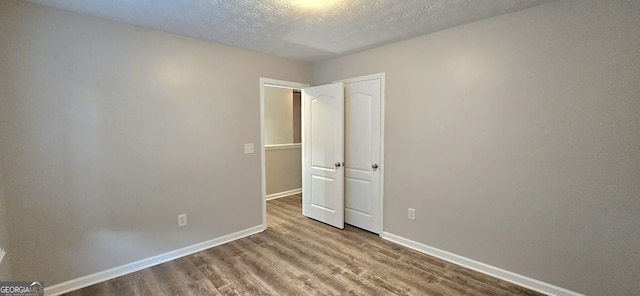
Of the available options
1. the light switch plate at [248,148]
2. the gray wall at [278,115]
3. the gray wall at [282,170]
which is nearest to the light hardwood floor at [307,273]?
the light switch plate at [248,148]

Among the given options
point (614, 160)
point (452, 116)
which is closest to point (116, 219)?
point (452, 116)

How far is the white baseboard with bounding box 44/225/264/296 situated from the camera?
2117 millimetres

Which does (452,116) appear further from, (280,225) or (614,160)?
(280,225)

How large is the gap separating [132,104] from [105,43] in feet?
1.76

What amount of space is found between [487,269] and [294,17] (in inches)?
112

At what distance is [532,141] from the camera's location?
6.86ft

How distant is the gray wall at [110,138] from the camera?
1934 mm

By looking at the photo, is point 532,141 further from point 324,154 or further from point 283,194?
point 283,194

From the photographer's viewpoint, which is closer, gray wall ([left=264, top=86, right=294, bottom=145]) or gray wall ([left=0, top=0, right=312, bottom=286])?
gray wall ([left=0, top=0, right=312, bottom=286])

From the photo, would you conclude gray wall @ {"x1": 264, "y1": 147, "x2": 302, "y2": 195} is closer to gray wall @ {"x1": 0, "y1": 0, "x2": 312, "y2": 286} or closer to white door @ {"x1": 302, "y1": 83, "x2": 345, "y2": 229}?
white door @ {"x1": 302, "y1": 83, "x2": 345, "y2": 229}

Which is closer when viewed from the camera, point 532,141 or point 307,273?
point 532,141

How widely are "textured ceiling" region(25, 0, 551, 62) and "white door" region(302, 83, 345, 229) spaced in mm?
847

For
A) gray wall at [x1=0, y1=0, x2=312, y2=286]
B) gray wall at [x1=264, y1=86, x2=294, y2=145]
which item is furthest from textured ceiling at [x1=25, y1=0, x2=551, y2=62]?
gray wall at [x1=264, y1=86, x2=294, y2=145]

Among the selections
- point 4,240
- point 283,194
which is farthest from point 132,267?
point 283,194
